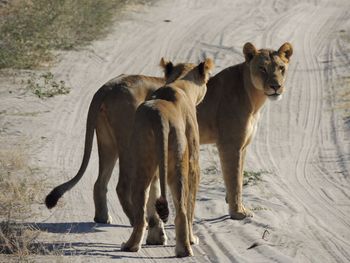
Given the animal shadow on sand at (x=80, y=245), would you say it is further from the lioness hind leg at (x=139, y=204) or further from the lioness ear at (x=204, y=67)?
the lioness ear at (x=204, y=67)

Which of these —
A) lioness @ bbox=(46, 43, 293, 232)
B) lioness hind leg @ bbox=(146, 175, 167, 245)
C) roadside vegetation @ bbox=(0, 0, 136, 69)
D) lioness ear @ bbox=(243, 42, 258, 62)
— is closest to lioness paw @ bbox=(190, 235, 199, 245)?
lioness hind leg @ bbox=(146, 175, 167, 245)

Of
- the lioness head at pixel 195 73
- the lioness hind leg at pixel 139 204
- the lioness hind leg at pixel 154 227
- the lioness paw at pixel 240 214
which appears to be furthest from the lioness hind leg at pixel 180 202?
the lioness paw at pixel 240 214

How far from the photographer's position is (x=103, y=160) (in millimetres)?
8438

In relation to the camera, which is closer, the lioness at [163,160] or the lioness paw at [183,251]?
the lioness at [163,160]

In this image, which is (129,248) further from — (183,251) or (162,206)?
(162,206)

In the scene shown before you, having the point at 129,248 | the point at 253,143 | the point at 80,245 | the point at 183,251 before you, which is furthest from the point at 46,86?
the point at 183,251

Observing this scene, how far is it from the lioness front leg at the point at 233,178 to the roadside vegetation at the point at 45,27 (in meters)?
7.33

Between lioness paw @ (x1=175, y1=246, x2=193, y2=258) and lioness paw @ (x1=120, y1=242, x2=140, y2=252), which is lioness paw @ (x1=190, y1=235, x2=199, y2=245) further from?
lioness paw @ (x1=120, y1=242, x2=140, y2=252)

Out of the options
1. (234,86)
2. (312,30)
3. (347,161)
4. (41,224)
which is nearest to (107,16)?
(312,30)

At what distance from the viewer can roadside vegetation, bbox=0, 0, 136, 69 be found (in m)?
16.0

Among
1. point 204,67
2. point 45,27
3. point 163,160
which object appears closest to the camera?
point 163,160

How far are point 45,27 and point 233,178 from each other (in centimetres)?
954

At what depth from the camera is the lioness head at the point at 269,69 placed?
895 cm

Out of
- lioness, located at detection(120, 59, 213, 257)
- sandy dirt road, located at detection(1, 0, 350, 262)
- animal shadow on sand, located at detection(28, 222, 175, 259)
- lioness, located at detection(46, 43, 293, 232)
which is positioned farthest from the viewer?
lioness, located at detection(46, 43, 293, 232)
